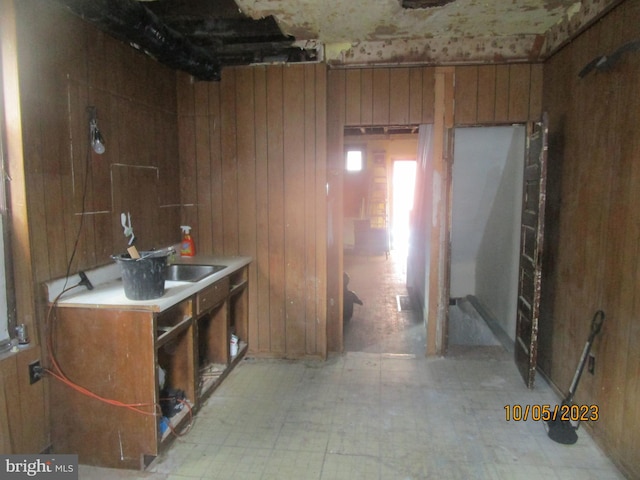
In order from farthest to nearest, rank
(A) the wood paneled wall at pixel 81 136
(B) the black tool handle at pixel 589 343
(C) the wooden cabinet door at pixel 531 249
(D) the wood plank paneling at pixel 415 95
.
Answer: (D) the wood plank paneling at pixel 415 95
(C) the wooden cabinet door at pixel 531 249
(B) the black tool handle at pixel 589 343
(A) the wood paneled wall at pixel 81 136

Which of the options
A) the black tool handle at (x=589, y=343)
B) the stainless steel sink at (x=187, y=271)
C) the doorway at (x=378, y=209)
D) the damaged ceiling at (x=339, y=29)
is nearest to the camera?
the black tool handle at (x=589, y=343)

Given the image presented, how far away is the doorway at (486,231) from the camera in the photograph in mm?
3996

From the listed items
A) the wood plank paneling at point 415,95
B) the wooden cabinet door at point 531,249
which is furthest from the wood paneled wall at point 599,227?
the wood plank paneling at point 415,95

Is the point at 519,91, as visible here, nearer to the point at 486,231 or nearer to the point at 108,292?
the point at 486,231

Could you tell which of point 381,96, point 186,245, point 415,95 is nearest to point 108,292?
point 186,245

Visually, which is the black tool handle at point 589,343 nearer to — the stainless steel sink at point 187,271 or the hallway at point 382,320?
the hallway at point 382,320

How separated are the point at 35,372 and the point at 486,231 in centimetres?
432

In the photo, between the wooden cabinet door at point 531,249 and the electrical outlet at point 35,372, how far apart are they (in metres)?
2.97

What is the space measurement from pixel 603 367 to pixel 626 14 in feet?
6.08

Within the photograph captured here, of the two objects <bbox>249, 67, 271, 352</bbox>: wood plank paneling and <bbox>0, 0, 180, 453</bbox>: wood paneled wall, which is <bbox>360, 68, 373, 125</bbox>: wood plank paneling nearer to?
<bbox>249, 67, 271, 352</bbox>: wood plank paneling

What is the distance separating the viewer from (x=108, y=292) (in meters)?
2.40

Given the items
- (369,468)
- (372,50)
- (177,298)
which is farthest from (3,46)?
(369,468)

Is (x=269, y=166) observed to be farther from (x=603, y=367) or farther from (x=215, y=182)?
(x=603, y=367)

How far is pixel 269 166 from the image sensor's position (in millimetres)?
3590
